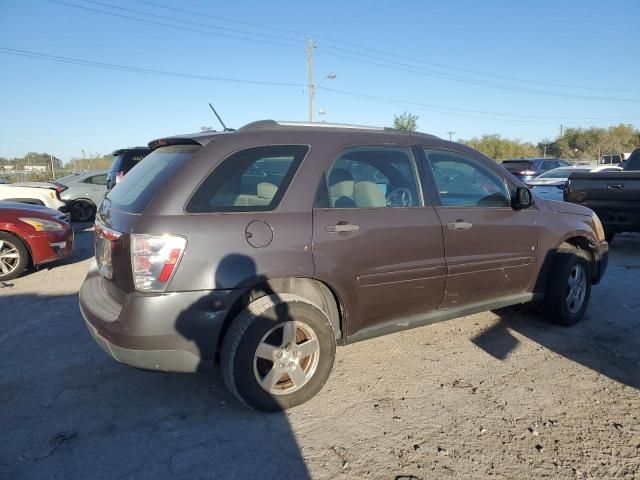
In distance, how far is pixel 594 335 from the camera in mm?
4238

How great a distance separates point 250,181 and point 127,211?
2.53 ft

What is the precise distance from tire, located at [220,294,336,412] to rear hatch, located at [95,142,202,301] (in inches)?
27.5

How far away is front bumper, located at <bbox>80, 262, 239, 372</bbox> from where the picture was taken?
260 centimetres

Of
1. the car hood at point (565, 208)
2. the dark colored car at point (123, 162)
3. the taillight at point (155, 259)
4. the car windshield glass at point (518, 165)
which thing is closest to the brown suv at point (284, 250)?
the taillight at point (155, 259)

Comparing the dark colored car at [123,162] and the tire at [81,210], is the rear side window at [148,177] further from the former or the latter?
the tire at [81,210]

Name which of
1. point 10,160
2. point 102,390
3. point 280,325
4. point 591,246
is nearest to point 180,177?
point 280,325

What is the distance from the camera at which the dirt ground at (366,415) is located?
95.7 inches

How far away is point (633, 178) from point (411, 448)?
22.2 ft

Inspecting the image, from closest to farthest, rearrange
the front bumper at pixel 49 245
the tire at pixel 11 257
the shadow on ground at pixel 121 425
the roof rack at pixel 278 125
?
the shadow on ground at pixel 121 425
the roof rack at pixel 278 125
the tire at pixel 11 257
the front bumper at pixel 49 245

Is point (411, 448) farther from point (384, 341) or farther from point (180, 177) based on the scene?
point (180, 177)

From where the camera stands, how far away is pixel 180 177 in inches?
108

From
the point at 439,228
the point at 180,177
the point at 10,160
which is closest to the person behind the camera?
the point at 180,177

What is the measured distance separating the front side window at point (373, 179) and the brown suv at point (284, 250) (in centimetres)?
1

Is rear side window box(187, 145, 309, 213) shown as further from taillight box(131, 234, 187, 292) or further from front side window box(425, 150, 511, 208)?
front side window box(425, 150, 511, 208)
